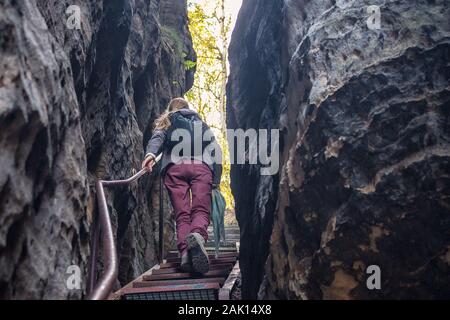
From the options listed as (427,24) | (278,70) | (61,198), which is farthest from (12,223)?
(278,70)

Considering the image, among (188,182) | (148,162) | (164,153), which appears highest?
(164,153)

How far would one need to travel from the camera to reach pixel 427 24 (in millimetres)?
3080

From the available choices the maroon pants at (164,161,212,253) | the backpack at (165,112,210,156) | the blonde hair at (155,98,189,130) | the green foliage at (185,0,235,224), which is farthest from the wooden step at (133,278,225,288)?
the green foliage at (185,0,235,224)

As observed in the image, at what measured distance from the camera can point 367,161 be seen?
9.57 feet

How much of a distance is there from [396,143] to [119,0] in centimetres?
478

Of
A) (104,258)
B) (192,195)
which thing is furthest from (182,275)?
(104,258)

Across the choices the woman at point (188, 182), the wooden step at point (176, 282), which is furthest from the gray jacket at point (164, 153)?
the wooden step at point (176, 282)

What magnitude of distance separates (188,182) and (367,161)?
2.72 meters

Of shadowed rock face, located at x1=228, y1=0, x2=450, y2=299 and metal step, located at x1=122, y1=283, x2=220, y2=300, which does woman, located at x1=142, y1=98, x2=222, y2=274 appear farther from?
shadowed rock face, located at x1=228, y1=0, x2=450, y2=299

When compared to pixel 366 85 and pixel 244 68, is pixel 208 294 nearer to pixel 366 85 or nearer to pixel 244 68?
pixel 366 85

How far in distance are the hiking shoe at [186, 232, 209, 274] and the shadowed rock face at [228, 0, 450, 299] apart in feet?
3.11

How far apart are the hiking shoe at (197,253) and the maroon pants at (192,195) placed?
297mm

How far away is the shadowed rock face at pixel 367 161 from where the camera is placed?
2.72 m

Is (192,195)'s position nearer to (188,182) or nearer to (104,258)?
(188,182)
